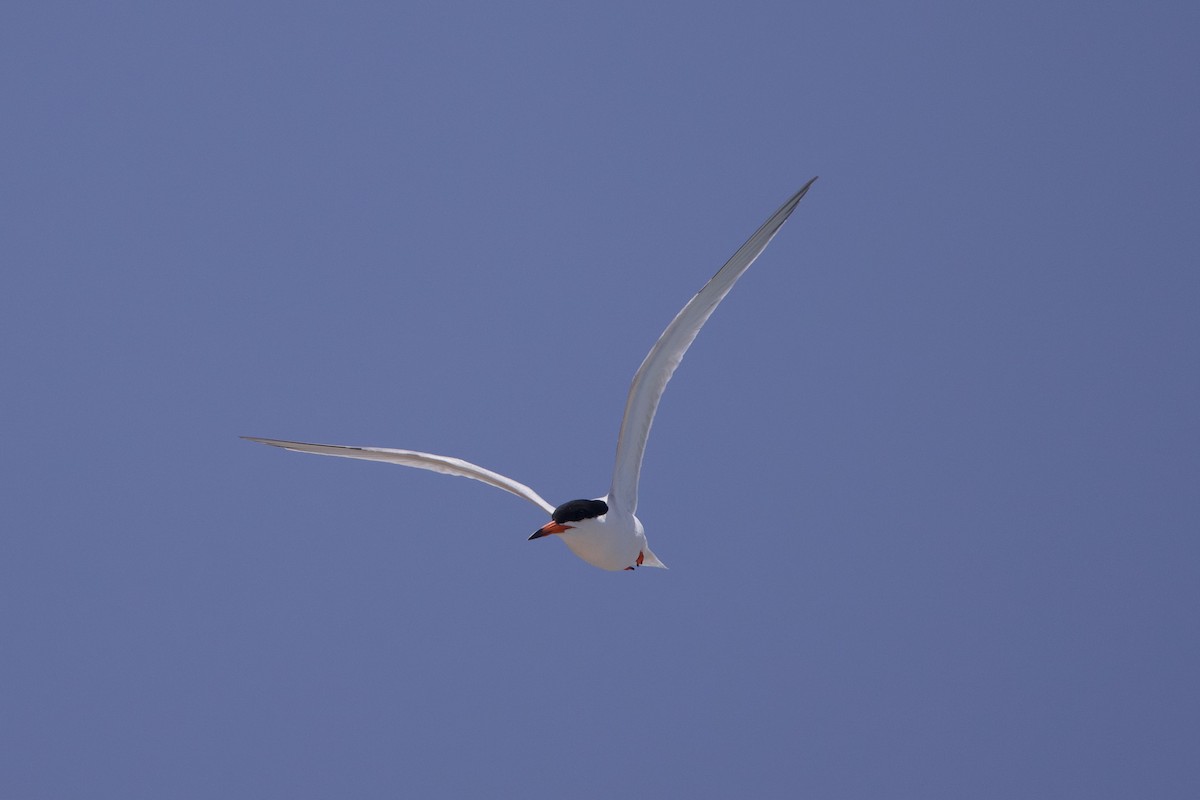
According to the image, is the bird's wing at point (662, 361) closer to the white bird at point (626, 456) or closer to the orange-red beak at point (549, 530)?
the white bird at point (626, 456)

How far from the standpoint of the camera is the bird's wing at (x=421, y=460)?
5258 mm

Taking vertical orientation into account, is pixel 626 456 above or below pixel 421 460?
above

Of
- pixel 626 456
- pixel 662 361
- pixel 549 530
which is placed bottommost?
pixel 549 530

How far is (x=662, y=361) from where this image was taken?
486 cm

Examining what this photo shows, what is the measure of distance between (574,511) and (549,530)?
12 centimetres

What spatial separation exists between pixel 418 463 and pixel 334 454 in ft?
1.23

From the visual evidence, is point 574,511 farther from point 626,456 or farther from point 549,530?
point 626,456

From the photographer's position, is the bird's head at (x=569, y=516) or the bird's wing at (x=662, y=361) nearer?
the bird's wing at (x=662, y=361)

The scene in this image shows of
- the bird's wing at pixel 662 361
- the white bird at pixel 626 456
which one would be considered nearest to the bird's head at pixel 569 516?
the white bird at pixel 626 456

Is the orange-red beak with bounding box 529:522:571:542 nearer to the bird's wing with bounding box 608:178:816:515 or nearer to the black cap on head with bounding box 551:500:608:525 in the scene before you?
the black cap on head with bounding box 551:500:608:525

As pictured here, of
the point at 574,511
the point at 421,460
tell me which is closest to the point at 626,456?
the point at 574,511

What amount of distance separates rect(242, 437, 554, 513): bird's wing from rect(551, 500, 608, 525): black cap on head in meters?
0.30

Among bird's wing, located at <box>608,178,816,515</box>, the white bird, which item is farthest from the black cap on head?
bird's wing, located at <box>608,178,816,515</box>

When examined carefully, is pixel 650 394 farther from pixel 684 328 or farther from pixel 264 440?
pixel 264 440
